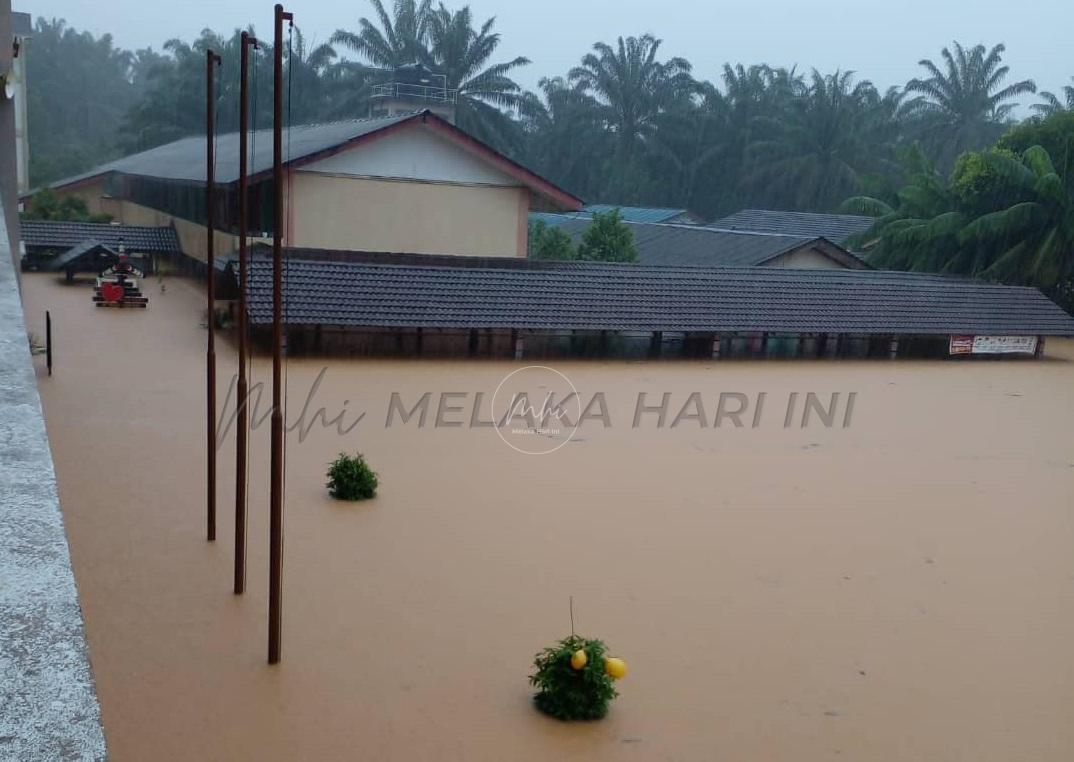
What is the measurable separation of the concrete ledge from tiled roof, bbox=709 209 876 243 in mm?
28378

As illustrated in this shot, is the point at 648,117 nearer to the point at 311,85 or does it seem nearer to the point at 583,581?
the point at 311,85

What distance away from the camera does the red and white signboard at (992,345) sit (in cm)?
1881

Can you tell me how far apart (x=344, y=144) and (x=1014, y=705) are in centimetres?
1469

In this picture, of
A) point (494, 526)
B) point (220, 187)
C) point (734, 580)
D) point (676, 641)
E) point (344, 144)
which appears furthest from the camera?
point (220, 187)

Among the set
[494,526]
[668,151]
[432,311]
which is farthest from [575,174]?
[494,526]

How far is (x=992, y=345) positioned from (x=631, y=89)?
26.1 meters

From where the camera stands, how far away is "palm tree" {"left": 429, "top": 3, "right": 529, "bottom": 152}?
36125 mm

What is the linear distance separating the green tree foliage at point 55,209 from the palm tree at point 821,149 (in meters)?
24.0

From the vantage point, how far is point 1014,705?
579 cm

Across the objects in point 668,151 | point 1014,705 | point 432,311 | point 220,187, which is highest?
point 668,151

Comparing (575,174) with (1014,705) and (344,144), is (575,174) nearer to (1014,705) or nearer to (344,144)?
(344,144)

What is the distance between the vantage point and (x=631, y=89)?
4259 centimetres

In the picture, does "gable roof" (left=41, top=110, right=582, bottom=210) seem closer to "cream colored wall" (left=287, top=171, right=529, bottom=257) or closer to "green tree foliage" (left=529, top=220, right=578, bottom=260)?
"cream colored wall" (left=287, top=171, right=529, bottom=257)

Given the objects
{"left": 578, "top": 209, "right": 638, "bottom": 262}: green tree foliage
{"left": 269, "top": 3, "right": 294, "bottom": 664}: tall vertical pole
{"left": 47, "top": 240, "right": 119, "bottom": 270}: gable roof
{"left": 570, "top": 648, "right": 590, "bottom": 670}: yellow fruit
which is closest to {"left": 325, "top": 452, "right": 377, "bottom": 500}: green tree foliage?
{"left": 269, "top": 3, "right": 294, "bottom": 664}: tall vertical pole
